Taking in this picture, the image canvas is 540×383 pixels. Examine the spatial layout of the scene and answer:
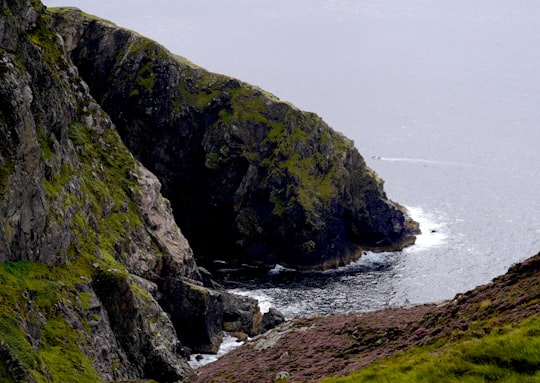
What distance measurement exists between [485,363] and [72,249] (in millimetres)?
53129

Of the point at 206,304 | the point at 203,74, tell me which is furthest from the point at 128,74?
the point at 206,304

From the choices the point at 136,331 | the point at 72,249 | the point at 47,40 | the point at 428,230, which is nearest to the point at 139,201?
the point at 47,40

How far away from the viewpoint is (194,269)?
339 feet

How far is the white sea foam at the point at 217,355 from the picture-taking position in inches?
3327

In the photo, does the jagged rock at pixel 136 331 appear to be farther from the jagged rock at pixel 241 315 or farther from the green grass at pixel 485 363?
the green grass at pixel 485 363

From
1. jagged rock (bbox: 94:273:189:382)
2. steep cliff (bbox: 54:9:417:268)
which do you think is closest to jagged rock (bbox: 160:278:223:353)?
jagged rock (bbox: 94:273:189:382)

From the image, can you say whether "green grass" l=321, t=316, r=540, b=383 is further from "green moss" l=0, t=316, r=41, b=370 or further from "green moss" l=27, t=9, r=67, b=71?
"green moss" l=27, t=9, r=67, b=71

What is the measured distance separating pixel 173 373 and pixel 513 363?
54184mm

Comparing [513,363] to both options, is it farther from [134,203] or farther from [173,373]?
[134,203]

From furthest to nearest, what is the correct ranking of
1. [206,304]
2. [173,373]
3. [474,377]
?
[206,304], [173,373], [474,377]

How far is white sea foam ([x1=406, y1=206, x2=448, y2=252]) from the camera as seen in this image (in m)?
149

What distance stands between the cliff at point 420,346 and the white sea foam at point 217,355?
18.4m

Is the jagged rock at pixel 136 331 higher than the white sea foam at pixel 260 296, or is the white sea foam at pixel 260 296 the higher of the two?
the jagged rock at pixel 136 331

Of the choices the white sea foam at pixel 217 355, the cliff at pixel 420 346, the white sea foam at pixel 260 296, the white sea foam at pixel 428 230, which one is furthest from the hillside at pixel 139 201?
the cliff at pixel 420 346
